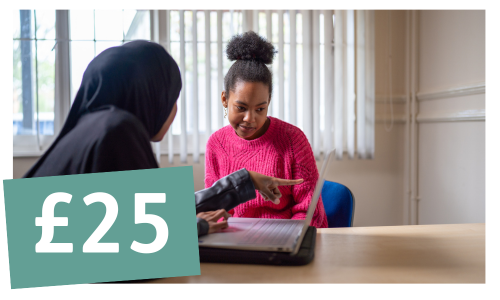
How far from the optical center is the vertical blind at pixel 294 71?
228cm

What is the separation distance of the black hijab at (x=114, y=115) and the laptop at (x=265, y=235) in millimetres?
231

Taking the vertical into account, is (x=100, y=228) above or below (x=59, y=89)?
below

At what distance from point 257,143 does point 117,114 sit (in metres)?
0.90

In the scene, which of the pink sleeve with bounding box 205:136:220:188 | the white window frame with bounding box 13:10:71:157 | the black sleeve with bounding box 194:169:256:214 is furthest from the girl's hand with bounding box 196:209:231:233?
the white window frame with bounding box 13:10:71:157

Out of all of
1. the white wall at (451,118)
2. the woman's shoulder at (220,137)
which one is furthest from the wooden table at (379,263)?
the white wall at (451,118)

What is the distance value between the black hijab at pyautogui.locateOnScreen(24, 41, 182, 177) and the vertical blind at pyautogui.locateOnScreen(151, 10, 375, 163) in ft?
5.40

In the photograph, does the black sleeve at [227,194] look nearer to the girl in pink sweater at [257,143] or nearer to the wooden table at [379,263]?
the wooden table at [379,263]

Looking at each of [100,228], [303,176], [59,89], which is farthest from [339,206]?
[59,89]

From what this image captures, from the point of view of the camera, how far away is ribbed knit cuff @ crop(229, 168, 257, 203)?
0.80 m

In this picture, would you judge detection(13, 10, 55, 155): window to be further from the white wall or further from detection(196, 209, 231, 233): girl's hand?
the white wall

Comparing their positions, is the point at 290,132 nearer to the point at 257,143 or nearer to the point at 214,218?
the point at 257,143

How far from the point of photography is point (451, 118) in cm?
219

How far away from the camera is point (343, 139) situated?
254 cm
